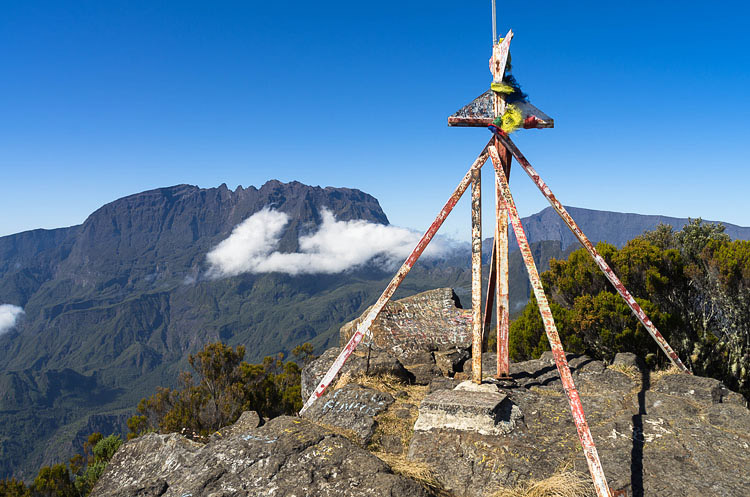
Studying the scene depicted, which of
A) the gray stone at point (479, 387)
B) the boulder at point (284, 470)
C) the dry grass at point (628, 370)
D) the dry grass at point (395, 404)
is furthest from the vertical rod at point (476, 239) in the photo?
the dry grass at point (628, 370)

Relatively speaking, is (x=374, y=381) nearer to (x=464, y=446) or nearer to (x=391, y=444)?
(x=391, y=444)

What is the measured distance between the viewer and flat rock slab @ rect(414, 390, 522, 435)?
7.08 meters

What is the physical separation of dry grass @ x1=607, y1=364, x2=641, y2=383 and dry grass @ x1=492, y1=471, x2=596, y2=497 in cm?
536

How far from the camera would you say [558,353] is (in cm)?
657

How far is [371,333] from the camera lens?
14734 millimetres

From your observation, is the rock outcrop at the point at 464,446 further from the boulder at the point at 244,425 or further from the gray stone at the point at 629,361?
the gray stone at the point at 629,361

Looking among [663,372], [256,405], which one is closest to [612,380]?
[663,372]

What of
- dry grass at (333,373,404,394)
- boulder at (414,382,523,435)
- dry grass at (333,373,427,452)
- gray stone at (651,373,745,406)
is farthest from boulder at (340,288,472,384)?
gray stone at (651,373,745,406)

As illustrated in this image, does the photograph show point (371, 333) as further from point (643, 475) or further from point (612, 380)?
point (643, 475)

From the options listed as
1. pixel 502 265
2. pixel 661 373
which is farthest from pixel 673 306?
pixel 502 265

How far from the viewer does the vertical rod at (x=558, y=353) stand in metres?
5.48

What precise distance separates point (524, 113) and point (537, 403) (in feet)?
17.7

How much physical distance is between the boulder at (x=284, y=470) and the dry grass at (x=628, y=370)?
25.7 feet

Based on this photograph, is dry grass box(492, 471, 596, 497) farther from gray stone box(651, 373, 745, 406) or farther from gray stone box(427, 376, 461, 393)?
gray stone box(651, 373, 745, 406)
